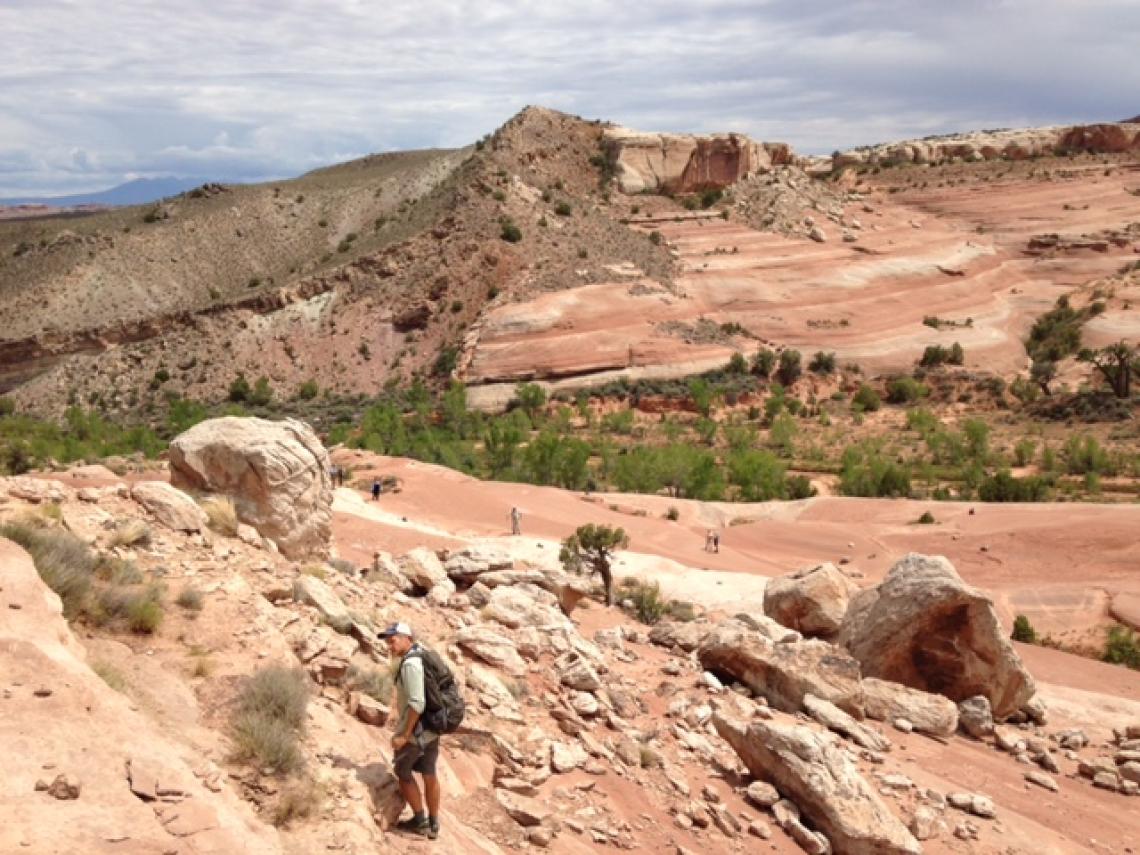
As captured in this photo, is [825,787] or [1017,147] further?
[1017,147]

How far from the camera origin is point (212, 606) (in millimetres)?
8508

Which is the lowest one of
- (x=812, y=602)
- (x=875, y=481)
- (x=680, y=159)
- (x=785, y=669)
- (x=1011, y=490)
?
(x=875, y=481)

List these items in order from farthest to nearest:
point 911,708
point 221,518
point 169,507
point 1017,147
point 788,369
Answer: point 1017,147 → point 788,369 → point 911,708 → point 221,518 → point 169,507

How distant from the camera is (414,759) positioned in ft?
22.4

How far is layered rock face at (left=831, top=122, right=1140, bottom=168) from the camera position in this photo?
98812 millimetres

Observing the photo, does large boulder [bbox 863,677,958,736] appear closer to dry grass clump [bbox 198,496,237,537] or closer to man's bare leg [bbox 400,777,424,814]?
man's bare leg [bbox 400,777,424,814]

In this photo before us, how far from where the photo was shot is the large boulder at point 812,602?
17969mm

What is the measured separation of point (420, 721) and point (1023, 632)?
20.3 m

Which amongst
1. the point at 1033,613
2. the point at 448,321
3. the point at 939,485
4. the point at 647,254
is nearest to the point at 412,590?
the point at 1033,613

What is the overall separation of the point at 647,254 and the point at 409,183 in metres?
30.7

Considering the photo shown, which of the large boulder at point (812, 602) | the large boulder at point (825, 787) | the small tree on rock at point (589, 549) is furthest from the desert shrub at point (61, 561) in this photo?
the small tree on rock at point (589, 549)

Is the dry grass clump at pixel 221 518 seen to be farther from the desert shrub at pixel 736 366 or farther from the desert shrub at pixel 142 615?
the desert shrub at pixel 736 366

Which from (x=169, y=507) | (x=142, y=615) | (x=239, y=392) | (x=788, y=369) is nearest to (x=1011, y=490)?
(x=788, y=369)

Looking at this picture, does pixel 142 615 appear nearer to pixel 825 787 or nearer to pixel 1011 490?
pixel 825 787
